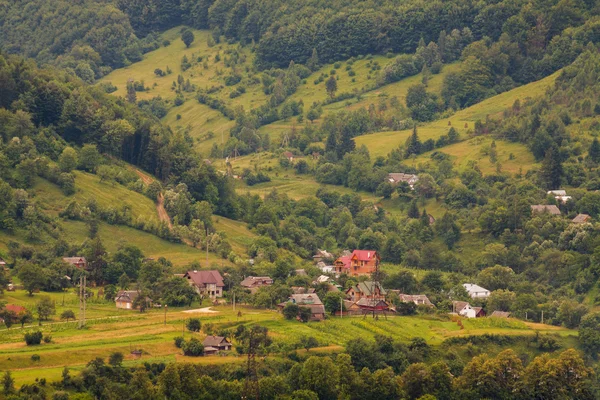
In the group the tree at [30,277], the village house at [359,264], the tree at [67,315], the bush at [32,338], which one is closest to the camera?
the bush at [32,338]

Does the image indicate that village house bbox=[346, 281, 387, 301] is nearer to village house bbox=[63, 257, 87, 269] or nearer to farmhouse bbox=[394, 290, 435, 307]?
farmhouse bbox=[394, 290, 435, 307]

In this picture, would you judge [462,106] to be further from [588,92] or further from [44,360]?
[44,360]

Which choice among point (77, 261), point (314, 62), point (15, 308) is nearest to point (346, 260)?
point (77, 261)

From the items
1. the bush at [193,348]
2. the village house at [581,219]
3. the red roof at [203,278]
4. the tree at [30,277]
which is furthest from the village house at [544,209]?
the bush at [193,348]

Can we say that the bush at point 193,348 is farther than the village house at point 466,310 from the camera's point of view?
No

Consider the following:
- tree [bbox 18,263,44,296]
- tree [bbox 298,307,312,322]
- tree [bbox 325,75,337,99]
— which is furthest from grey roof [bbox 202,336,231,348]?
tree [bbox 325,75,337,99]

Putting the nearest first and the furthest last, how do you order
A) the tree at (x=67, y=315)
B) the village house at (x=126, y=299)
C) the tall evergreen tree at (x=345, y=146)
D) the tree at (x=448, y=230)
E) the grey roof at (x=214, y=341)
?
1. the grey roof at (x=214, y=341)
2. the tree at (x=67, y=315)
3. the village house at (x=126, y=299)
4. the tree at (x=448, y=230)
5. the tall evergreen tree at (x=345, y=146)

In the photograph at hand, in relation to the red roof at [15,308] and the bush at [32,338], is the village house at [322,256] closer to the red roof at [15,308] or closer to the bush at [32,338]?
the red roof at [15,308]

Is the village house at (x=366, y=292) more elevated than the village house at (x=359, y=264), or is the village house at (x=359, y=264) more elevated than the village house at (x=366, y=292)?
the village house at (x=359, y=264)
